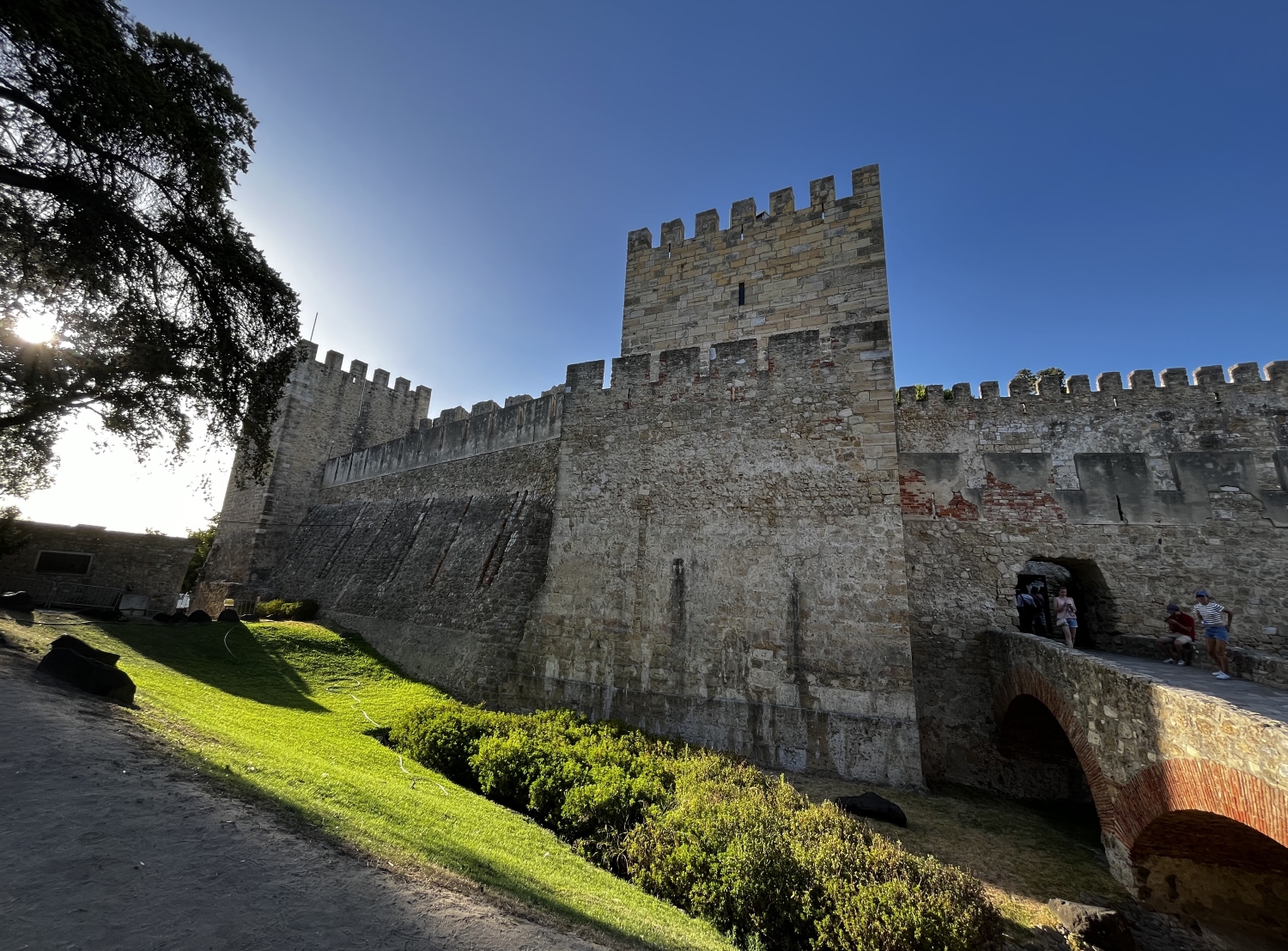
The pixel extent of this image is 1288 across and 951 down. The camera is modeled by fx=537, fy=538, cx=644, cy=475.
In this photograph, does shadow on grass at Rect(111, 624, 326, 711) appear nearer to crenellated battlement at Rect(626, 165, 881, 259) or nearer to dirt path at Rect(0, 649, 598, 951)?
dirt path at Rect(0, 649, 598, 951)

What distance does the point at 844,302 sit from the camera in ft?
40.0

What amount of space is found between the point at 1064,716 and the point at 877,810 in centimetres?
315

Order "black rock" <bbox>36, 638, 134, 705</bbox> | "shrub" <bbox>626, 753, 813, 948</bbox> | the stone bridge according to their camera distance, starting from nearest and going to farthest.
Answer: the stone bridge → "shrub" <bbox>626, 753, 813, 948</bbox> → "black rock" <bbox>36, 638, 134, 705</bbox>

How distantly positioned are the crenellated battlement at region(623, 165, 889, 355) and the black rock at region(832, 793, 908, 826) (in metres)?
9.05

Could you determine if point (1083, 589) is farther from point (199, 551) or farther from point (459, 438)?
point (199, 551)

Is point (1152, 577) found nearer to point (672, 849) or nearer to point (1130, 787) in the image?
point (1130, 787)

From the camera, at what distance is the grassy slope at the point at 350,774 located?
14.6 ft

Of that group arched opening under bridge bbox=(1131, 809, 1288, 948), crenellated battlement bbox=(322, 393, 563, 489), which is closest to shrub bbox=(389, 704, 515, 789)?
crenellated battlement bbox=(322, 393, 563, 489)

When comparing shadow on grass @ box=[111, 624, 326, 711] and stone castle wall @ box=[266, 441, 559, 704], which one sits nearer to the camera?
shadow on grass @ box=[111, 624, 326, 711]

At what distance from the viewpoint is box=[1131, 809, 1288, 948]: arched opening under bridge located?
616 cm

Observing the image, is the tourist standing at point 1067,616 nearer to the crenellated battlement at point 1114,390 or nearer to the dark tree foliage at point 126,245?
the crenellated battlement at point 1114,390

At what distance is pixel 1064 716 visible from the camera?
786 centimetres

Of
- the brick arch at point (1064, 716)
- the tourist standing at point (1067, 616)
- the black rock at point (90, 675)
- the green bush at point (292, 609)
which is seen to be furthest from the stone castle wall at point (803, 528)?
the black rock at point (90, 675)

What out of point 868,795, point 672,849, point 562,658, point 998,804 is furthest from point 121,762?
point 998,804
